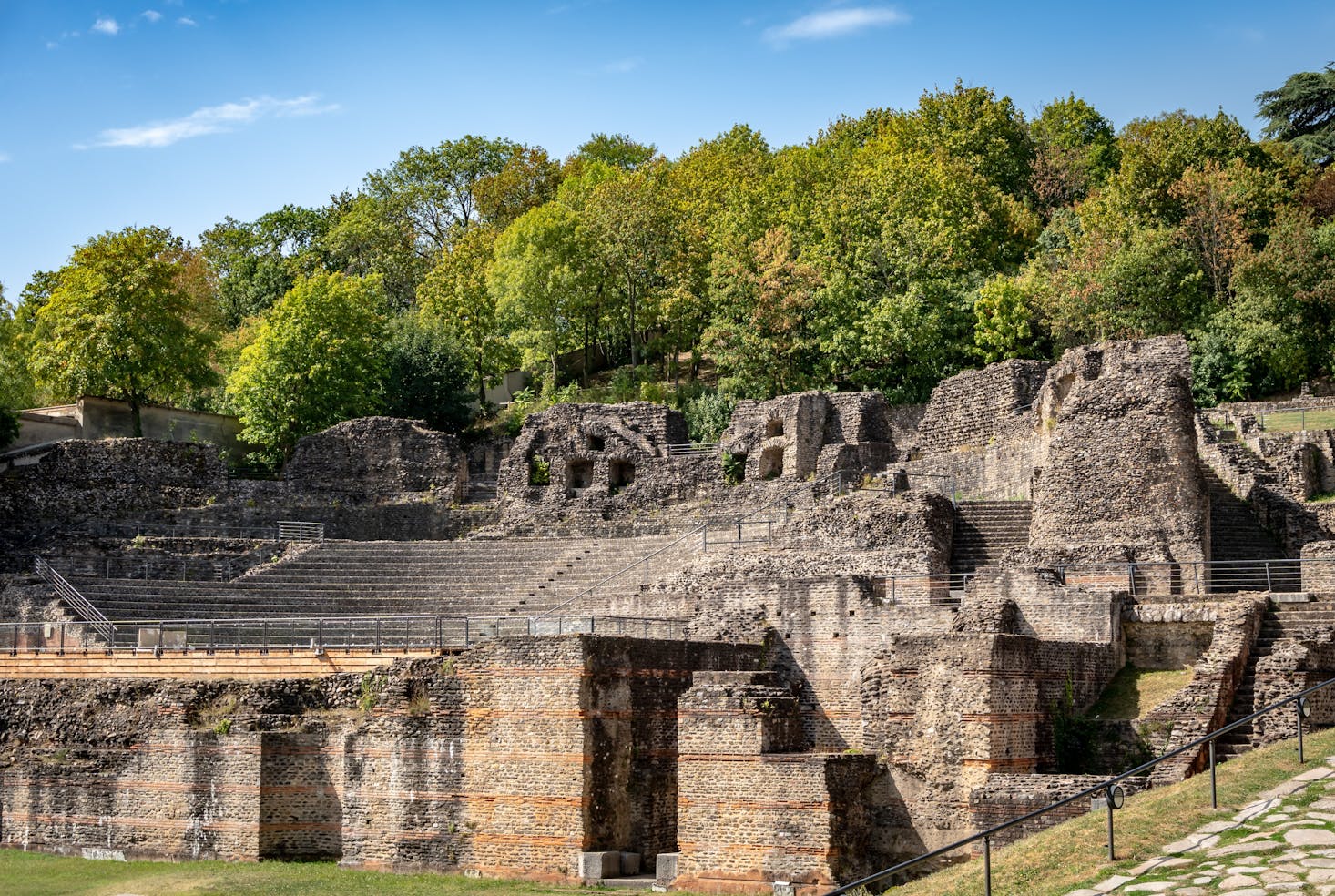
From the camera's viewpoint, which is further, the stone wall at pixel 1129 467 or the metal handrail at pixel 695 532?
the metal handrail at pixel 695 532

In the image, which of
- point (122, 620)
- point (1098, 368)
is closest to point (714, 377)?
point (1098, 368)

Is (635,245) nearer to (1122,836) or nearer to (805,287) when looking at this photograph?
(805,287)

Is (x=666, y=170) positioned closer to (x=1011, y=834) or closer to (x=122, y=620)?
(x=122, y=620)

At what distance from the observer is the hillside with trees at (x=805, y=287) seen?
49750mm

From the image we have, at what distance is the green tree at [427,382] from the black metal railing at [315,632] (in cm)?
2291

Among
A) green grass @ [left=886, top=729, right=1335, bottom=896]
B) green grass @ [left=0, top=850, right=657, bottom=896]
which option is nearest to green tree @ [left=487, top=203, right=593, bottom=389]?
green grass @ [left=0, top=850, right=657, bottom=896]

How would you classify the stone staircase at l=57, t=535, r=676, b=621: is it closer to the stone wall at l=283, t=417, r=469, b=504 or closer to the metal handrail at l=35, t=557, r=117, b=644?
the metal handrail at l=35, t=557, r=117, b=644

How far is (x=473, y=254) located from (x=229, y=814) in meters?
43.4

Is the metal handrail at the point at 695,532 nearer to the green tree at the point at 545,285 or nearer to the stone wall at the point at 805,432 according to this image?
the stone wall at the point at 805,432

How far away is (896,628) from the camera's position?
29.5 metres

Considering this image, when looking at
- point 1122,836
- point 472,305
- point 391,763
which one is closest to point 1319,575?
point 1122,836

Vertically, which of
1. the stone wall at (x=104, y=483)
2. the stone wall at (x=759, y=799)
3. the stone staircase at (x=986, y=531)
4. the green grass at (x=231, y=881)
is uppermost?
the stone wall at (x=104, y=483)

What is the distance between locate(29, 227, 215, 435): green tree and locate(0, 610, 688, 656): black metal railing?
19.9 meters

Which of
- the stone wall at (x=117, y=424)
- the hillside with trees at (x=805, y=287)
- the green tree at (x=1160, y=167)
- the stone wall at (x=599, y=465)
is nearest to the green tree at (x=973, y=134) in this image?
the hillside with trees at (x=805, y=287)
